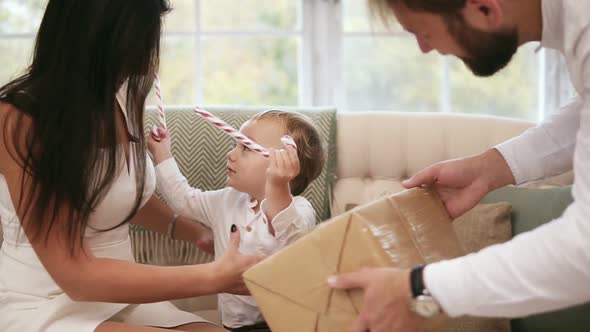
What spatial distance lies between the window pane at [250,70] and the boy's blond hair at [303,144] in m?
1.29

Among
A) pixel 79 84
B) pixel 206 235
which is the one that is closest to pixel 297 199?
pixel 206 235

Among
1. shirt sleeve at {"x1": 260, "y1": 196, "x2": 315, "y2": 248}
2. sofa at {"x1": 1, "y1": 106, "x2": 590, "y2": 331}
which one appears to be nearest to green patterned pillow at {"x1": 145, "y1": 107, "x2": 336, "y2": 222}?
sofa at {"x1": 1, "y1": 106, "x2": 590, "y2": 331}

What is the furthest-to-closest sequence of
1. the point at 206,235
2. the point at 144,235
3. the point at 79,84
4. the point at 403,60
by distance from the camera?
the point at 403,60 < the point at 144,235 < the point at 206,235 < the point at 79,84

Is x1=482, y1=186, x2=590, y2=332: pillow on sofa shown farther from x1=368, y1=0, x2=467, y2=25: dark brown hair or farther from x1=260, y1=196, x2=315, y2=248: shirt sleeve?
x1=368, y1=0, x2=467, y2=25: dark brown hair

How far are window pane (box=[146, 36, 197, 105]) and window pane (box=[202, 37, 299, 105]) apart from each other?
0.06m

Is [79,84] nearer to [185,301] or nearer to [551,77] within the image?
[185,301]

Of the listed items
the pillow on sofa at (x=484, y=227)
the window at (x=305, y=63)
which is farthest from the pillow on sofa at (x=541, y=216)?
the window at (x=305, y=63)

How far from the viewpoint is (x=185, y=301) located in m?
2.41

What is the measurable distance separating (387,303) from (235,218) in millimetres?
806

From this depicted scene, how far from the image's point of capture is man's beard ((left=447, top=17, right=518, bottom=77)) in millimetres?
1323

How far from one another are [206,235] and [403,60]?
5.22 ft

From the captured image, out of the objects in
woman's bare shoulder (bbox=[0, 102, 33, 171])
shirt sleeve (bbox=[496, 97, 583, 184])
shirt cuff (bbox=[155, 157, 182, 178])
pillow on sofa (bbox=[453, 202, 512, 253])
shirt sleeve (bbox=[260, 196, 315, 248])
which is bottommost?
pillow on sofa (bbox=[453, 202, 512, 253])

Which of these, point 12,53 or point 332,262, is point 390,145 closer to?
point 332,262

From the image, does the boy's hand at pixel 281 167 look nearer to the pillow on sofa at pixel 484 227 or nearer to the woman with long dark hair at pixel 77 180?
the woman with long dark hair at pixel 77 180
